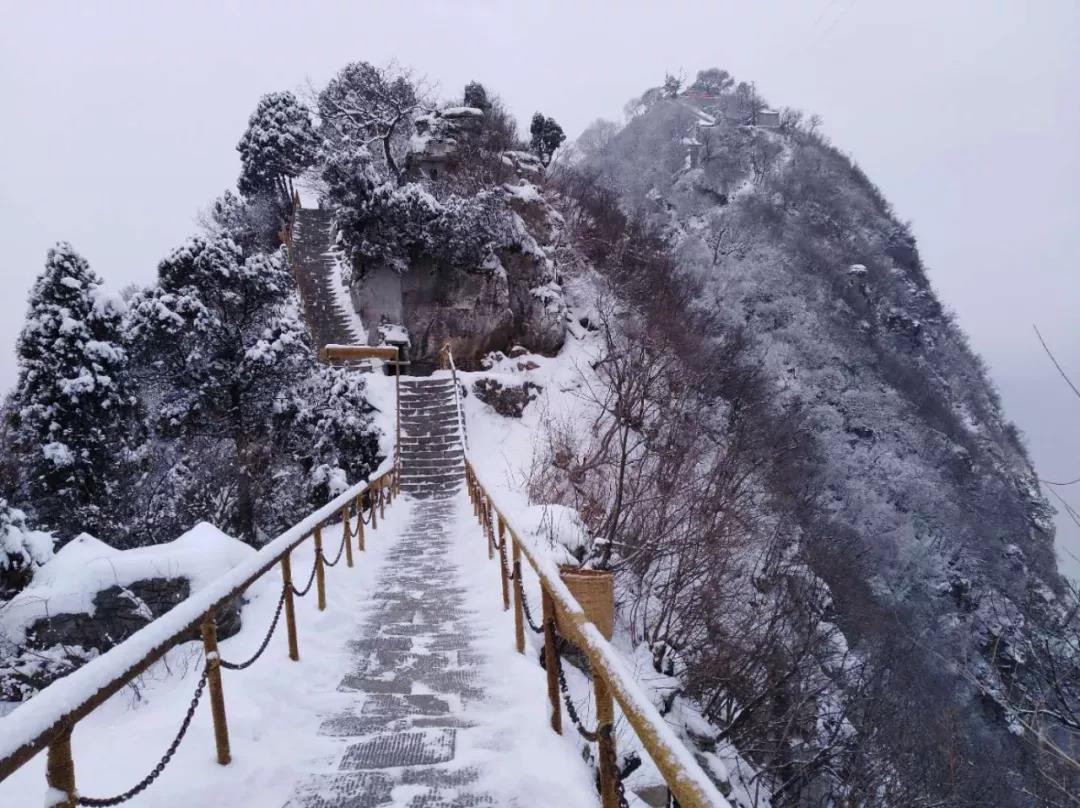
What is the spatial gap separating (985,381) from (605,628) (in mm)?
69641

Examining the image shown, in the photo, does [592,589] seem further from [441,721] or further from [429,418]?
[429,418]

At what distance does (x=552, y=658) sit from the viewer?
3.16 m

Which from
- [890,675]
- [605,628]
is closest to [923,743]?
[890,675]

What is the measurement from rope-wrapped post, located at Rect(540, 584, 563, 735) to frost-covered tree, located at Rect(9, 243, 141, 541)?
1523cm

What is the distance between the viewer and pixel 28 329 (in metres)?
14.9

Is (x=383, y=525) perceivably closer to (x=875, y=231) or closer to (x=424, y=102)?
(x=424, y=102)

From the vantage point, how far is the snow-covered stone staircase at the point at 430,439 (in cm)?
1570

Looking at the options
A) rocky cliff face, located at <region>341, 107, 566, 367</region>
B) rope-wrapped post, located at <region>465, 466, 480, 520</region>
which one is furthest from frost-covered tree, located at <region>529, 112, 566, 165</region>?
rope-wrapped post, located at <region>465, 466, 480, 520</region>

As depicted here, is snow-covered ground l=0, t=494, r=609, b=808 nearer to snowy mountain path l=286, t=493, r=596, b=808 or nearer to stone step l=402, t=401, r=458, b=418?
snowy mountain path l=286, t=493, r=596, b=808

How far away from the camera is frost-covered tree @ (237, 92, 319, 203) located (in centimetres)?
3106

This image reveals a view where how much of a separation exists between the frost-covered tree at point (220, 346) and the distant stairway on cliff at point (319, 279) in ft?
17.2

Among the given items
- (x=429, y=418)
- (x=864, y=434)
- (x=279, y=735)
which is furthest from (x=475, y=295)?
(x=864, y=434)

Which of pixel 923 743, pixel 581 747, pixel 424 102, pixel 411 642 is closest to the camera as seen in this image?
pixel 581 747

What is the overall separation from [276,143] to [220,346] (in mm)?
20239
